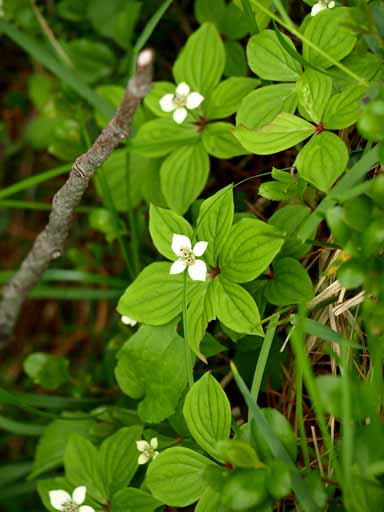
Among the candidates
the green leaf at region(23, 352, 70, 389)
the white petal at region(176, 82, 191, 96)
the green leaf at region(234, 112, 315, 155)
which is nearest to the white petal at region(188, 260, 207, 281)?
the green leaf at region(234, 112, 315, 155)

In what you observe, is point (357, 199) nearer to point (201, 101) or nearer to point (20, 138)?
point (201, 101)

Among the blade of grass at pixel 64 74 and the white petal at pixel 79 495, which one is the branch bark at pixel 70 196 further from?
the white petal at pixel 79 495

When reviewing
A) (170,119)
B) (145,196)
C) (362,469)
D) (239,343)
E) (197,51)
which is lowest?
(362,469)

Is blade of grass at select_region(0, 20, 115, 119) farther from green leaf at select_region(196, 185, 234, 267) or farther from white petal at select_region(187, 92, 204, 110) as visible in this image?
green leaf at select_region(196, 185, 234, 267)

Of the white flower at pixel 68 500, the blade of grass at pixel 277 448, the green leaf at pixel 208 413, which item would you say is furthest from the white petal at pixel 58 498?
the blade of grass at pixel 277 448

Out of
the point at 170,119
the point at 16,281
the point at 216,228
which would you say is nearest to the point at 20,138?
the point at 16,281

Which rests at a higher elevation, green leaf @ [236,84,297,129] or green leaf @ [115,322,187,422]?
green leaf @ [236,84,297,129]

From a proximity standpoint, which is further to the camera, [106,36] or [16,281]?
[106,36]
